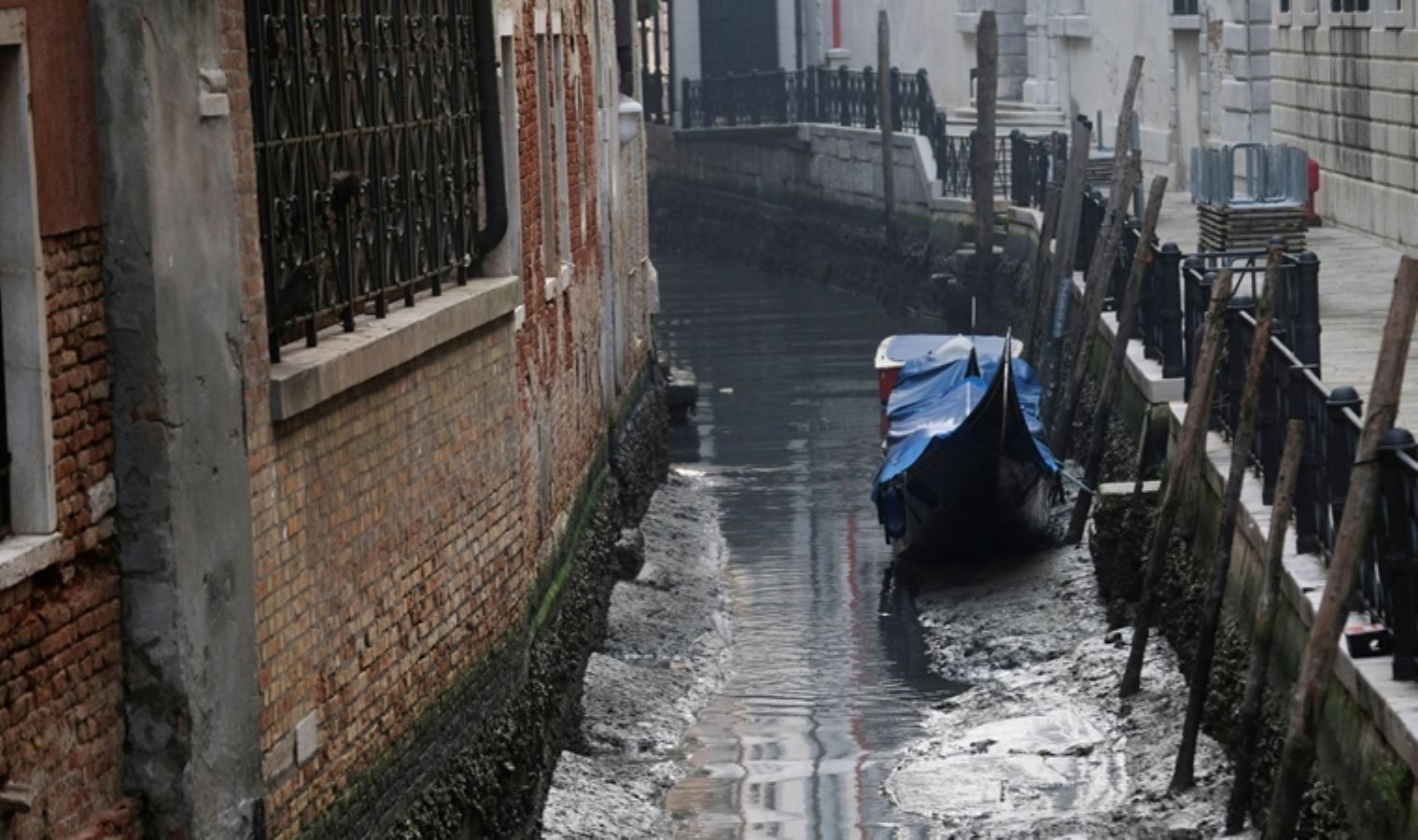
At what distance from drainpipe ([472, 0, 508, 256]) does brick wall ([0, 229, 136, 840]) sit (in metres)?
4.25

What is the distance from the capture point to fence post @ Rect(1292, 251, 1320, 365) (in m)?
13.3

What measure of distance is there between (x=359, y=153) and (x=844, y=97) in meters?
29.5

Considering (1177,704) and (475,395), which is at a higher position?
(475,395)

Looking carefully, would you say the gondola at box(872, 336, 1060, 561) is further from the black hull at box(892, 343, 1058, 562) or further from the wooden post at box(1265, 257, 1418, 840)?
the wooden post at box(1265, 257, 1418, 840)

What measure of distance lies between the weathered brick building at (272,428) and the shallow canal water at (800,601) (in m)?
1.26

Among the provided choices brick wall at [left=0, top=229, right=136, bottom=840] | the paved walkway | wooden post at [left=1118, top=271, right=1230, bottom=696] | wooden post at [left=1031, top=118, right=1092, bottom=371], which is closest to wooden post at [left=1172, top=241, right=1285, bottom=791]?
wooden post at [left=1118, top=271, right=1230, bottom=696]

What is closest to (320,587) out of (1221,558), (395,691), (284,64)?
(395,691)

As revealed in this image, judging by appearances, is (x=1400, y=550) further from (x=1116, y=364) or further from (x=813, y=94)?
(x=813, y=94)

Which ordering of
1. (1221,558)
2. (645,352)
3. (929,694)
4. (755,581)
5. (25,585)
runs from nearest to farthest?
(25,585)
(1221,558)
(929,694)
(755,581)
(645,352)

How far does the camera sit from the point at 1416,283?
8.00 metres

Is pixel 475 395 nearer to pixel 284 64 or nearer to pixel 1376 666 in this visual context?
pixel 284 64

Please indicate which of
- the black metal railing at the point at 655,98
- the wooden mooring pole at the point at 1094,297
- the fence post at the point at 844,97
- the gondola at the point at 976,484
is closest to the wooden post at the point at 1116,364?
the gondola at the point at 976,484

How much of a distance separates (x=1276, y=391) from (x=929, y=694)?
3.28 metres

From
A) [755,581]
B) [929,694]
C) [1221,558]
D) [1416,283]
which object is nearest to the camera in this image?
[1416,283]
